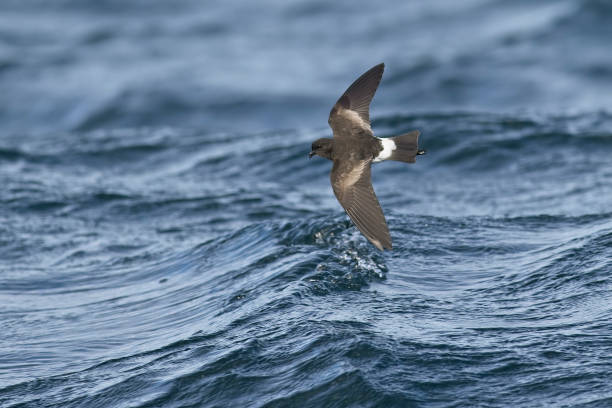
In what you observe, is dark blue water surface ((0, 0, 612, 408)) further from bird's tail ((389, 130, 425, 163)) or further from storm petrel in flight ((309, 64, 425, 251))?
bird's tail ((389, 130, 425, 163))

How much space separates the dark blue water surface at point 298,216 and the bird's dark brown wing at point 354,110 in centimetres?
94

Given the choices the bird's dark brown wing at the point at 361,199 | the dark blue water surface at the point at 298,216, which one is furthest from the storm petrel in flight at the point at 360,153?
the dark blue water surface at the point at 298,216

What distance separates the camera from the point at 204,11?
23281 millimetres

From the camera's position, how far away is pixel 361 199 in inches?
242

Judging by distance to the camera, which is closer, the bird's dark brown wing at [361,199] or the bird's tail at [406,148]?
the bird's dark brown wing at [361,199]

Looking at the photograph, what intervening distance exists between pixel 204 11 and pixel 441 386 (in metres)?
19.0

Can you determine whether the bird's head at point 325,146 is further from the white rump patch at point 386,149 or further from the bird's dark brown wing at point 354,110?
the white rump patch at point 386,149

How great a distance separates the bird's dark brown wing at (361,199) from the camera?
19.2ft

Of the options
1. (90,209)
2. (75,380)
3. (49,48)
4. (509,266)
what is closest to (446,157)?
(90,209)

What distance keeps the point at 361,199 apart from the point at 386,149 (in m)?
0.58

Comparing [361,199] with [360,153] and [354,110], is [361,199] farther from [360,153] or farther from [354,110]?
[354,110]

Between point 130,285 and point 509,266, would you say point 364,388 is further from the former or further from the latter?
point 130,285

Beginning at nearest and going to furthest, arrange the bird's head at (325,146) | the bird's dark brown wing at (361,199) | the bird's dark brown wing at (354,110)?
the bird's dark brown wing at (361,199) → the bird's head at (325,146) → the bird's dark brown wing at (354,110)

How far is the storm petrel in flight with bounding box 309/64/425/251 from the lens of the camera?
5.99 meters
